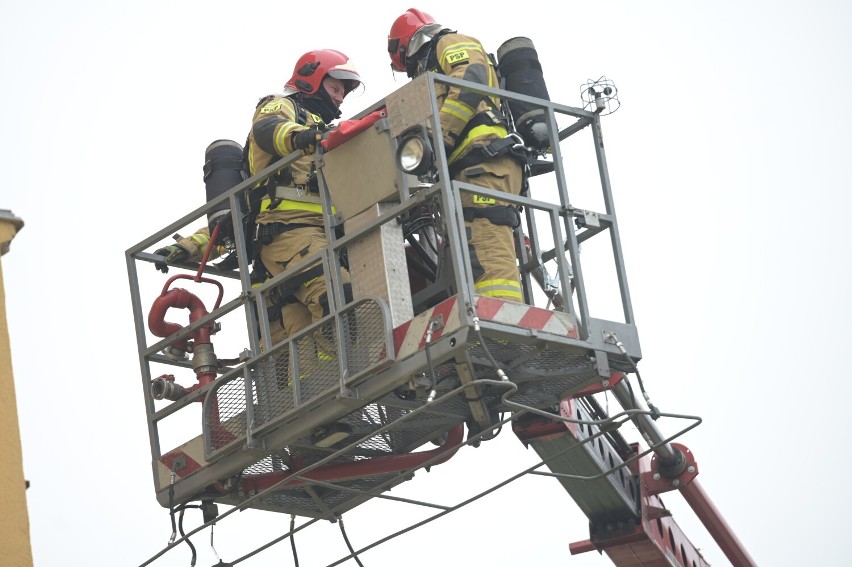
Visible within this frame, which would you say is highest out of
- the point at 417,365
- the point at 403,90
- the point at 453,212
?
the point at 403,90

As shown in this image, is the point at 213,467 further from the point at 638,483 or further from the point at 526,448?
the point at 638,483

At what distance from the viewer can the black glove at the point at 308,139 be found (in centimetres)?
1110

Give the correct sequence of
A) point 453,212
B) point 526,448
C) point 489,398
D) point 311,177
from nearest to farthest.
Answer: point 453,212
point 489,398
point 311,177
point 526,448

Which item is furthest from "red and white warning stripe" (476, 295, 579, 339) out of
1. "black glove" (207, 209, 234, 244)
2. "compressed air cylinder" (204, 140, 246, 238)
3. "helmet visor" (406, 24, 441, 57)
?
"compressed air cylinder" (204, 140, 246, 238)

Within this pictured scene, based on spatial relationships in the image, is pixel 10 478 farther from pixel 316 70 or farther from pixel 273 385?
pixel 316 70

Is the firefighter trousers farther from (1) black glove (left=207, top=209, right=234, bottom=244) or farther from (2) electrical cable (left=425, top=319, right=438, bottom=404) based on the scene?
(1) black glove (left=207, top=209, right=234, bottom=244)

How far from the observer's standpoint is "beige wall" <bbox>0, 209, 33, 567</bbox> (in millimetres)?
7773

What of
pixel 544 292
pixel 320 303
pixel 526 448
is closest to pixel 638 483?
pixel 526 448

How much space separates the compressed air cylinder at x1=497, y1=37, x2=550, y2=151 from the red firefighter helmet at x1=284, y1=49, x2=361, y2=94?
4.19ft

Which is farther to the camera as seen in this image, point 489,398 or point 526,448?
point 526,448

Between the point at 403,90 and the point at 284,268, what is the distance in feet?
5.23

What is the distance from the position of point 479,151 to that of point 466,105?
30 cm

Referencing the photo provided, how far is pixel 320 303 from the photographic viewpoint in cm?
1126

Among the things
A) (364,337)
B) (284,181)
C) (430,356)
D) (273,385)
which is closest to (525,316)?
(430,356)
